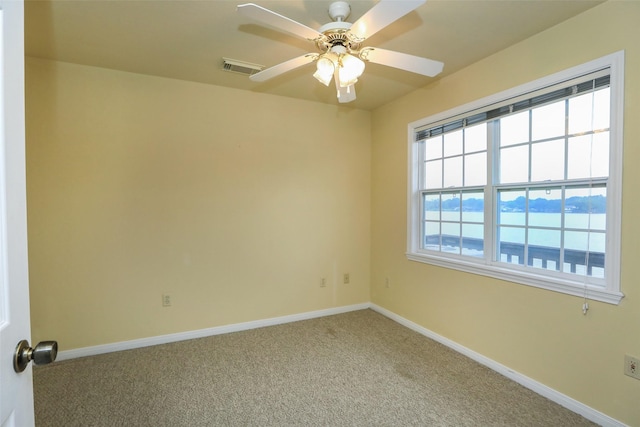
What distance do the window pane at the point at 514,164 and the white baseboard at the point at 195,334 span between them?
2.32 meters

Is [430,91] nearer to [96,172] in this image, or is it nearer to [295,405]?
[295,405]

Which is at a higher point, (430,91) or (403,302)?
(430,91)

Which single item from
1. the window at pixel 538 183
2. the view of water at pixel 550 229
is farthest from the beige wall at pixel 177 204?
the view of water at pixel 550 229

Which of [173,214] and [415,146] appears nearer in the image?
[173,214]

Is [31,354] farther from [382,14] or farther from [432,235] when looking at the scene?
[432,235]

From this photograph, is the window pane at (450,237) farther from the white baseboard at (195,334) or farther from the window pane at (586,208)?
the white baseboard at (195,334)

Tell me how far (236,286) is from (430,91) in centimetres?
288

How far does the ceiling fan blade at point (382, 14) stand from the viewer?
1.27 m

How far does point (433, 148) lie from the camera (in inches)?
126

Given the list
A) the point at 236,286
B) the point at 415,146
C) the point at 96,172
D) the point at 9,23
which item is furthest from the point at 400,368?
the point at 96,172

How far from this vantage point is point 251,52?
244 cm

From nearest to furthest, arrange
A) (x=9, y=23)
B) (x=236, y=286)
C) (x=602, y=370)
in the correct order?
1. (x=9, y=23)
2. (x=602, y=370)
3. (x=236, y=286)

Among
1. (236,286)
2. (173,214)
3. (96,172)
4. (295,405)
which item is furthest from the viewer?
(236,286)

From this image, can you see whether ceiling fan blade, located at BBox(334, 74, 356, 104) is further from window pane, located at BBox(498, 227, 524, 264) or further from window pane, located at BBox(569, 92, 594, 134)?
window pane, located at BBox(498, 227, 524, 264)
